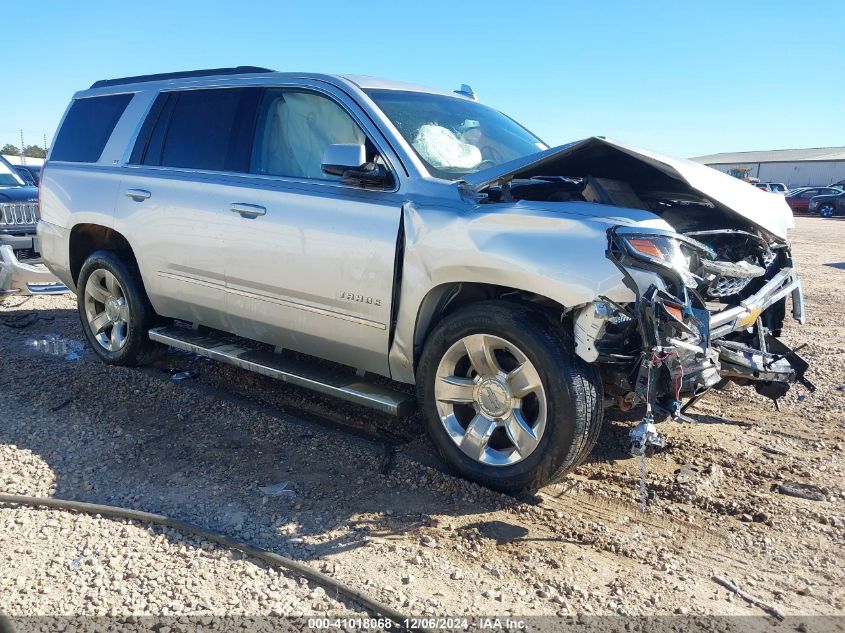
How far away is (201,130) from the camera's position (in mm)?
4906

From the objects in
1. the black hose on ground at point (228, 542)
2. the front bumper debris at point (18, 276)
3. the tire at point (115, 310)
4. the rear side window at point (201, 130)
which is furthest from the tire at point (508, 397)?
the front bumper debris at point (18, 276)

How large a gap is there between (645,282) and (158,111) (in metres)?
3.96

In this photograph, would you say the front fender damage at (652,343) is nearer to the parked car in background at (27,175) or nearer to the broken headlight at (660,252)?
the broken headlight at (660,252)

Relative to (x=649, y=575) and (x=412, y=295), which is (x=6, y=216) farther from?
(x=649, y=575)

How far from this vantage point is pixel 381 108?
4098 millimetres

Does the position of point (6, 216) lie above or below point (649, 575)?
above

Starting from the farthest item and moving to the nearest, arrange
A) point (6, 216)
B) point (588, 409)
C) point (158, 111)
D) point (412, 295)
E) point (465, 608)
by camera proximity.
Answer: point (6, 216)
point (158, 111)
point (412, 295)
point (588, 409)
point (465, 608)

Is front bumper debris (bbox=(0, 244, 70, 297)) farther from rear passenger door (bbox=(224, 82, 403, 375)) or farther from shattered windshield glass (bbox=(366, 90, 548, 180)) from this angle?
shattered windshield glass (bbox=(366, 90, 548, 180))

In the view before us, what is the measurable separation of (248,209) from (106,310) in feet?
6.73

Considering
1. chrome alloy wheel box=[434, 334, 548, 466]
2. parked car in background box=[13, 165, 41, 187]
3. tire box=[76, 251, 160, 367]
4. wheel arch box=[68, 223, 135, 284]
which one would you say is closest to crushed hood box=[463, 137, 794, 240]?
chrome alloy wheel box=[434, 334, 548, 466]

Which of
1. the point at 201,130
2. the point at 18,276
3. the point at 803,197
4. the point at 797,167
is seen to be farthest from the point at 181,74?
the point at 797,167

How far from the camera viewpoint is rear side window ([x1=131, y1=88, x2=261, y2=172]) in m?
4.62

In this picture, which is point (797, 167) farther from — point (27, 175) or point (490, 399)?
point (490, 399)

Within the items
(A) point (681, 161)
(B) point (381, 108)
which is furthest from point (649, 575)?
(B) point (381, 108)
